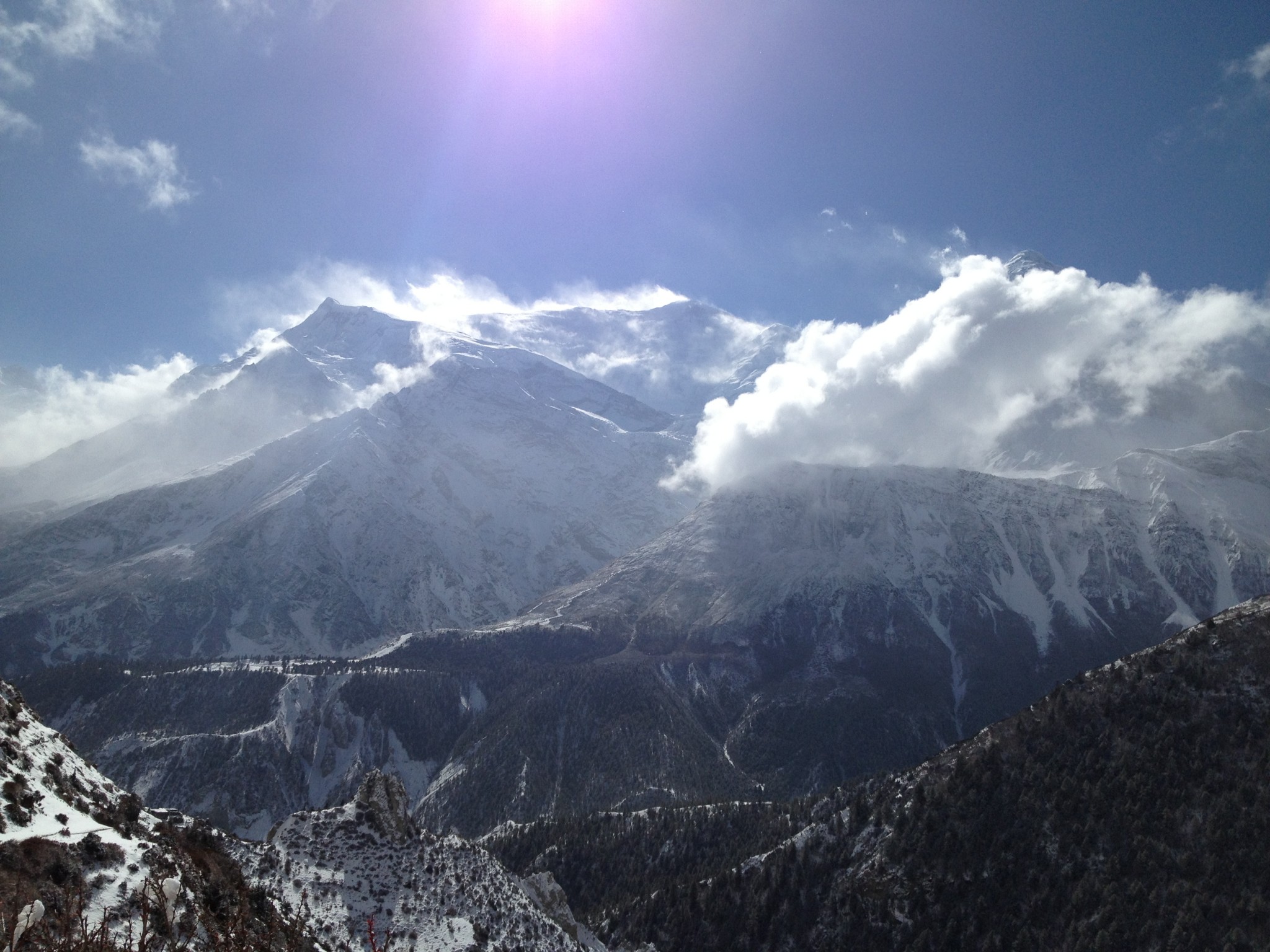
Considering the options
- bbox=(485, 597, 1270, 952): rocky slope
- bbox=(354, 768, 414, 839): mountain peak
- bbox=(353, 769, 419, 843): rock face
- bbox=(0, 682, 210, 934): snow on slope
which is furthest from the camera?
bbox=(485, 597, 1270, 952): rocky slope

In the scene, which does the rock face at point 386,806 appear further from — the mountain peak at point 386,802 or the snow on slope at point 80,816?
the snow on slope at point 80,816

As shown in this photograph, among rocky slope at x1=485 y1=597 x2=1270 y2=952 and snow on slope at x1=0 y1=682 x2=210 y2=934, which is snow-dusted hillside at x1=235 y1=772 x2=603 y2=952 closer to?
snow on slope at x1=0 y1=682 x2=210 y2=934

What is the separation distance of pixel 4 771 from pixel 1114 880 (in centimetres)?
13121

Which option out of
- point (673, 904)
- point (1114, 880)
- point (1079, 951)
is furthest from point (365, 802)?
point (1114, 880)

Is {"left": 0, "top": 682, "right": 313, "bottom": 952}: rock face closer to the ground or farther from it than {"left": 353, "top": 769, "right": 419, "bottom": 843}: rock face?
farther from it

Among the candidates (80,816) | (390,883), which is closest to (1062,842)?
(390,883)

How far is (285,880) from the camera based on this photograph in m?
76.1

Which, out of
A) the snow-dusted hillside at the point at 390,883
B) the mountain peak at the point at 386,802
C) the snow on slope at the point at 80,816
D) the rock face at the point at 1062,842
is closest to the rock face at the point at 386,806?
the mountain peak at the point at 386,802

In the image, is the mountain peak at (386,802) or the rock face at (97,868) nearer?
the rock face at (97,868)

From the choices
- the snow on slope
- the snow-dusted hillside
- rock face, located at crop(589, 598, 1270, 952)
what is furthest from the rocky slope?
the snow on slope

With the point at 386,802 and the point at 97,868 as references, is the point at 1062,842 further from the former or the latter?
the point at 97,868

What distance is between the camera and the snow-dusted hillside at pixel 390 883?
245ft

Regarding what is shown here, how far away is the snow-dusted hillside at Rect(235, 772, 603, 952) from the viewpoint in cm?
7469

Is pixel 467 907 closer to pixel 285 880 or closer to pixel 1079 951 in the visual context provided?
pixel 285 880
